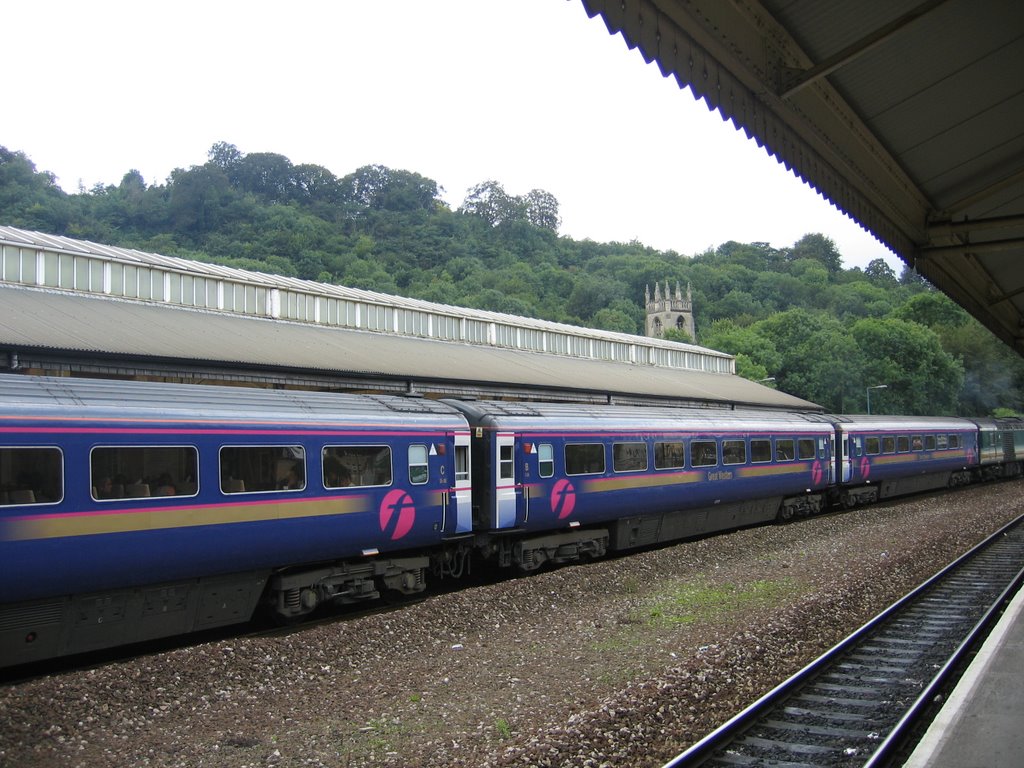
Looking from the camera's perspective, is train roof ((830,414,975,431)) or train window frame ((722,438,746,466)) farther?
train roof ((830,414,975,431))

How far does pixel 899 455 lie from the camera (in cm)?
3056

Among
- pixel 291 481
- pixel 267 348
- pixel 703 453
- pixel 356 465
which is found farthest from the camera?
pixel 267 348

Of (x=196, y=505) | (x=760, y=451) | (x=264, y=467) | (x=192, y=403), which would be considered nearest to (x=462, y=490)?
(x=264, y=467)

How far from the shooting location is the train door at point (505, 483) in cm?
1503

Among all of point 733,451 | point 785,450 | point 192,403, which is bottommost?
point 785,450

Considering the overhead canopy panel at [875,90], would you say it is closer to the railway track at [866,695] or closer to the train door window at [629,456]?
the railway track at [866,695]

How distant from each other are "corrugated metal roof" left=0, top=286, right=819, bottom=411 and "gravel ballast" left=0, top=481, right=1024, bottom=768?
9123 mm

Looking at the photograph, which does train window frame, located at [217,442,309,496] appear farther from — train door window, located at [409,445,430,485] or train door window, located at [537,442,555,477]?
train door window, located at [537,442,555,477]

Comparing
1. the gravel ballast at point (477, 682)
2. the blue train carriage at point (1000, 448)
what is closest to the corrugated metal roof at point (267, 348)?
the gravel ballast at point (477, 682)

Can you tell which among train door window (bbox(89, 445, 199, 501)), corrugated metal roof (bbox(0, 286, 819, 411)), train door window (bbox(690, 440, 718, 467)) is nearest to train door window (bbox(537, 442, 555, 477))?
train door window (bbox(690, 440, 718, 467))

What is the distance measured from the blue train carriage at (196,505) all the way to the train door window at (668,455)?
5831 millimetres

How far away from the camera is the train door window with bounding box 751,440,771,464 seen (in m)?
22.2

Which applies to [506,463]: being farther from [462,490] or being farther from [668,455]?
[668,455]

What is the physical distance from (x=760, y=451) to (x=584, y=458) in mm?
7452
